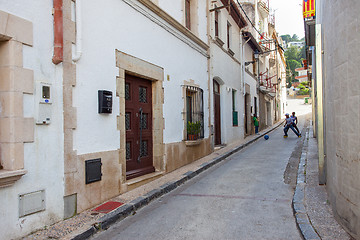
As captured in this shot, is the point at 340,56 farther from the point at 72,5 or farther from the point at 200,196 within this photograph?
the point at 72,5

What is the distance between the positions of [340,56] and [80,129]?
3.79 m

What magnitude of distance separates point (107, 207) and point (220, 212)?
183cm

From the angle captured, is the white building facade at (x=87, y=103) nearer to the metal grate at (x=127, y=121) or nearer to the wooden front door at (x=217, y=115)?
the metal grate at (x=127, y=121)

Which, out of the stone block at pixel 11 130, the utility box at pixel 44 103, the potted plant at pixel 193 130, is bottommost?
the potted plant at pixel 193 130

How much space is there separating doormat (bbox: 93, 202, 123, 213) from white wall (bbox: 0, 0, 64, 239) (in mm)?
646

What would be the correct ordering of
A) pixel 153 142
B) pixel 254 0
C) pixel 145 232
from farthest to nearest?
pixel 254 0 → pixel 153 142 → pixel 145 232

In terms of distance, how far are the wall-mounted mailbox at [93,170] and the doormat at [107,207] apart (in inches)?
17.2

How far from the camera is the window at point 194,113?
8922 millimetres

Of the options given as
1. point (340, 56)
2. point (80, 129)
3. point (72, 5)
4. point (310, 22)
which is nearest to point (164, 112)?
point (80, 129)

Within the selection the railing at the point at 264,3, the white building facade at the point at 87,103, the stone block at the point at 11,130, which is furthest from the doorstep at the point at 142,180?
the railing at the point at 264,3

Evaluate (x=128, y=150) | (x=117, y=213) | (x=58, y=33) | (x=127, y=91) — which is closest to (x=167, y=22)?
(x=127, y=91)

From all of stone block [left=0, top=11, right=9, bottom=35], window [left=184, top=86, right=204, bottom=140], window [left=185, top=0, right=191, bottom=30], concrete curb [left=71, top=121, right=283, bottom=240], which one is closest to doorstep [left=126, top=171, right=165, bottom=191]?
concrete curb [left=71, top=121, right=283, bottom=240]

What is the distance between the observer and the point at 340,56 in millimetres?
3705

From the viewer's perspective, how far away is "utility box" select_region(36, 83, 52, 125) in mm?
3904
